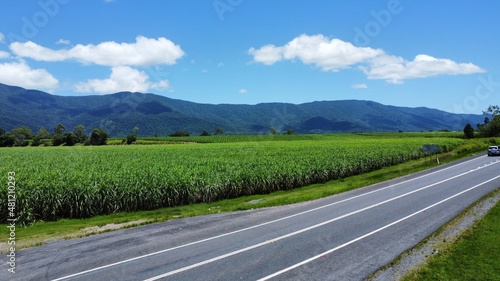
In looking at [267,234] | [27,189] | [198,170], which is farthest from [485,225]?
[27,189]

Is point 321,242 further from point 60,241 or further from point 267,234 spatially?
point 60,241

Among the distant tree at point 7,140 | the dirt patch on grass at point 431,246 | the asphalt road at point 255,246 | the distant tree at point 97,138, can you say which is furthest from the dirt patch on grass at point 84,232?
the distant tree at point 7,140

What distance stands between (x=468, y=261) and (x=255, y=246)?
561cm

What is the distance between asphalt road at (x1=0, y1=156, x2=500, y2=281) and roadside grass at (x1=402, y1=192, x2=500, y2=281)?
1.05 meters

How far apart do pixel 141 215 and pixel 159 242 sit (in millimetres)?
5292

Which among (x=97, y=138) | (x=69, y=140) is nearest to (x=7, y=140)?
(x=69, y=140)

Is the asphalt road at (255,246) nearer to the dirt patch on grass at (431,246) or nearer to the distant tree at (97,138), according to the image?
the dirt patch on grass at (431,246)

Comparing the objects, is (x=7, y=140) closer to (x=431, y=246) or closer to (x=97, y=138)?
(x=97, y=138)

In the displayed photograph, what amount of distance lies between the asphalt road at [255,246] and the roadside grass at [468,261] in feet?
3.46

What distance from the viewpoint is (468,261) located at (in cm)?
862

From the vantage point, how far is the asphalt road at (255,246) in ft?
27.4

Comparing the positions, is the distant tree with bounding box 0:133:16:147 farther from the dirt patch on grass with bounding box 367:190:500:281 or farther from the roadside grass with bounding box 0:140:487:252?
the dirt patch on grass with bounding box 367:190:500:281

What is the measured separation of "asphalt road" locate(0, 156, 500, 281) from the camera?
8.36m

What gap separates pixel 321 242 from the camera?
10.7m
